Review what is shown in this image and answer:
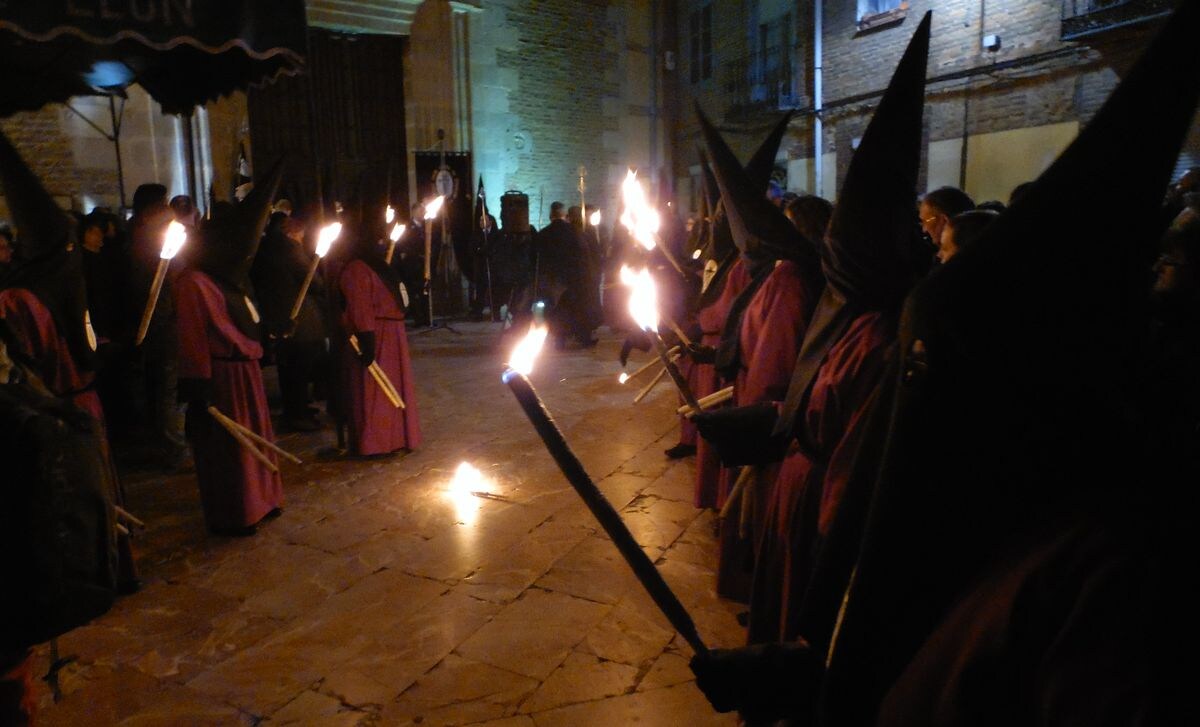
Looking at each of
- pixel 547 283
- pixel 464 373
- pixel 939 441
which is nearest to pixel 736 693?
pixel 939 441

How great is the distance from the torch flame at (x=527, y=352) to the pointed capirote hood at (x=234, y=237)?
3.78 metres

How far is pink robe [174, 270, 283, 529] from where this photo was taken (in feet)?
16.5

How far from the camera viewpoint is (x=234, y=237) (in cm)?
519

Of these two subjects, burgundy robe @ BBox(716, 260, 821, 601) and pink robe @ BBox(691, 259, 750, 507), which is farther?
pink robe @ BBox(691, 259, 750, 507)

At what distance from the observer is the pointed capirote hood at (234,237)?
5141 millimetres

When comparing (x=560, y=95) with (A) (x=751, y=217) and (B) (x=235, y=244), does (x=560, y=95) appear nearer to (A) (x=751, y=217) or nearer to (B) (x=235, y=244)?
(B) (x=235, y=244)

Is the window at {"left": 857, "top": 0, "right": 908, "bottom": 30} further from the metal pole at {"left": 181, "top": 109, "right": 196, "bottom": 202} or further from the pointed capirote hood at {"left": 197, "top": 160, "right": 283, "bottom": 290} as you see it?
the pointed capirote hood at {"left": 197, "top": 160, "right": 283, "bottom": 290}

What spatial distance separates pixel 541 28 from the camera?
61.2 ft

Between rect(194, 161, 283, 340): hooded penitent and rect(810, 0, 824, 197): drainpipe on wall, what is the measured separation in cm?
1832

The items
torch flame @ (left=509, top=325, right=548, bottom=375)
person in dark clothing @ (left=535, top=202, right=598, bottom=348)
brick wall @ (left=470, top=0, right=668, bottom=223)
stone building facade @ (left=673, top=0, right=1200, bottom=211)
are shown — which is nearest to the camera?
torch flame @ (left=509, top=325, right=548, bottom=375)

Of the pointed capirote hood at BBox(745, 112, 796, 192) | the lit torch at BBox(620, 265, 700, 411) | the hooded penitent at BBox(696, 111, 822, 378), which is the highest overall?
the pointed capirote hood at BBox(745, 112, 796, 192)

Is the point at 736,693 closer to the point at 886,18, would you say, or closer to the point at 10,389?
the point at 10,389

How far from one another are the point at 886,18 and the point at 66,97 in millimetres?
17730

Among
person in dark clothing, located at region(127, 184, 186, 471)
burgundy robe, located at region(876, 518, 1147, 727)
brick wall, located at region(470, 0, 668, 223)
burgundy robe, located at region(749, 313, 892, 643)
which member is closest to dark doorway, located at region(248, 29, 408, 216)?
brick wall, located at region(470, 0, 668, 223)
